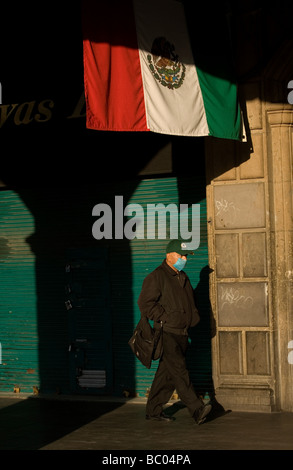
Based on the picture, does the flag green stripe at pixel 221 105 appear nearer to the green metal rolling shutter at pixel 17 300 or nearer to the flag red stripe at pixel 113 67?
the flag red stripe at pixel 113 67

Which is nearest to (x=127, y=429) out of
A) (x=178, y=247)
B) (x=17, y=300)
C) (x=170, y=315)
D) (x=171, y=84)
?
(x=170, y=315)

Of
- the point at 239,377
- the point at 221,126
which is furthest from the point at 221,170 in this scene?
the point at 239,377

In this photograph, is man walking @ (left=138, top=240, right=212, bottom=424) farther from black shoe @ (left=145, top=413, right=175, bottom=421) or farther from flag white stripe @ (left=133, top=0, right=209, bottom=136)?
flag white stripe @ (left=133, top=0, right=209, bottom=136)

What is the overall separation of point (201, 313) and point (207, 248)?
2.90 ft

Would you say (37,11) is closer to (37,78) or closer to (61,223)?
(37,78)

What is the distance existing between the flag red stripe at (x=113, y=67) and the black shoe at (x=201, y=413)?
128 inches

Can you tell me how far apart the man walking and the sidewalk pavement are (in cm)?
39

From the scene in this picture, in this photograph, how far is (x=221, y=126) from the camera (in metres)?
10.8

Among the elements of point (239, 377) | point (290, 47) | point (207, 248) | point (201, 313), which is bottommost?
point (239, 377)

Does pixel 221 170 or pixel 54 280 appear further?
pixel 54 280

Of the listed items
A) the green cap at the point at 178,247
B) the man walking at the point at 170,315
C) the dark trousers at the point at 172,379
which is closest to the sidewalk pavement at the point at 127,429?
the dark trousers at the point at 172,379

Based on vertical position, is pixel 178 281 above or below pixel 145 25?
below

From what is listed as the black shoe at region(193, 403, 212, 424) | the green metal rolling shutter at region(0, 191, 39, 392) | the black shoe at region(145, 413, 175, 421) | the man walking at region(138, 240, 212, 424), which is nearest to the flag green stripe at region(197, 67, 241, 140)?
the man walking at region(138, 240, 212, 424)

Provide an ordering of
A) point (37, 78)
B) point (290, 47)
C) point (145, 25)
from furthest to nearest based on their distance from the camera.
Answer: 1. point (37, 78)
2. point (290, 47)
3. point (145, 25)
